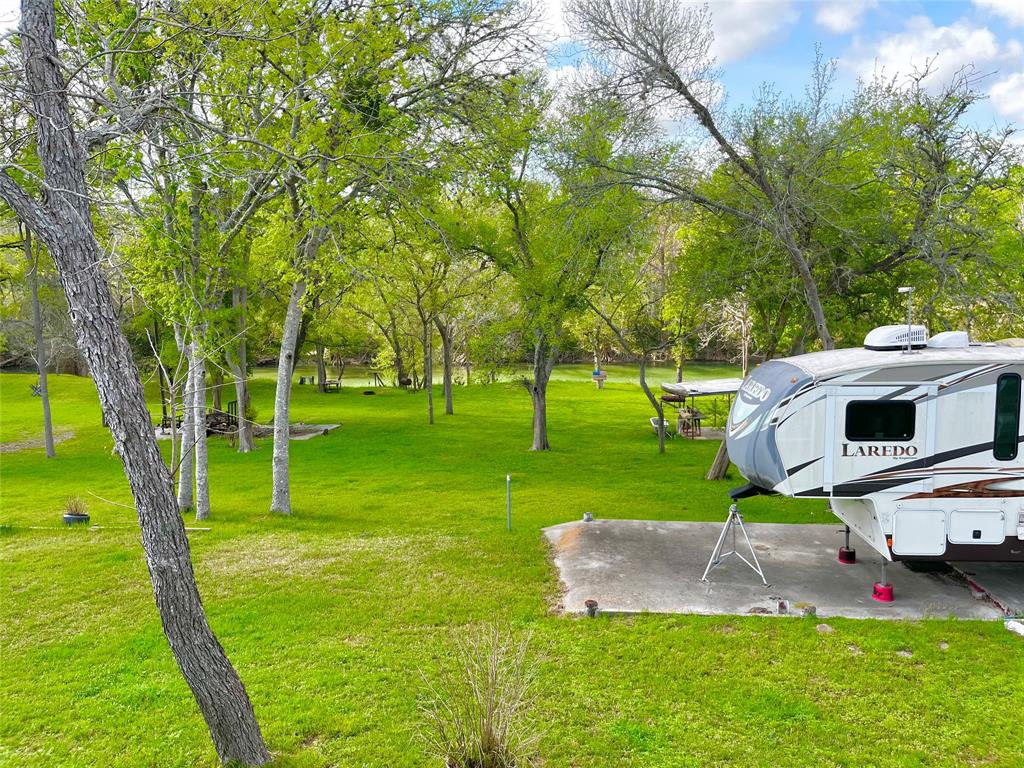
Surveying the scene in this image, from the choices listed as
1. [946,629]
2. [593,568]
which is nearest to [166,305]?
[593,568]

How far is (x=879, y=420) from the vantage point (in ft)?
26.9

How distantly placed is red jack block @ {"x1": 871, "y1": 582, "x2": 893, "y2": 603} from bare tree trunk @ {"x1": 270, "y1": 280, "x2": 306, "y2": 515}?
9813mm

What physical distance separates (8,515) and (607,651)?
1294 centimetres

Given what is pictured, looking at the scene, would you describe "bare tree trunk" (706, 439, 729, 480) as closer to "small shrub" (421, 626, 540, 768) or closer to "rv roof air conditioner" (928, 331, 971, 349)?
"rv roof air conditioner" (928, 331, 971, 349)

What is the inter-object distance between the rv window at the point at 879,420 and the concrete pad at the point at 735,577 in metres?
1.99

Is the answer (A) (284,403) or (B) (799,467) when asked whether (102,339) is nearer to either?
(B) (799,467)

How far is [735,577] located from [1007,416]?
12.3ft

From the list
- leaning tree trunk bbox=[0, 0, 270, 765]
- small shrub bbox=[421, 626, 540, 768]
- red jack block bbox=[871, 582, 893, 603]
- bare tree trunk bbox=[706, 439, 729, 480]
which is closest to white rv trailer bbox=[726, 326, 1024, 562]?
red jack block bbox=[871, 582, 893, 603]

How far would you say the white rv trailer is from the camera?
26.5 ft

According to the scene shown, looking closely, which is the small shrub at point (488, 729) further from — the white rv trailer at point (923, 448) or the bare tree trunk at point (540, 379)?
the bare tree trunk at point (540, 379)

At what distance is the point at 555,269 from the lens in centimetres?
1762

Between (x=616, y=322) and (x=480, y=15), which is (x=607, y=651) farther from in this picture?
(x=616, y=322)

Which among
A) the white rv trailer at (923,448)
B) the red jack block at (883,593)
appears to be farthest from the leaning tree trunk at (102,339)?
the red jack block at (883,593)

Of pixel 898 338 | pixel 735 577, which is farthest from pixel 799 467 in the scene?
pixel 898 338
